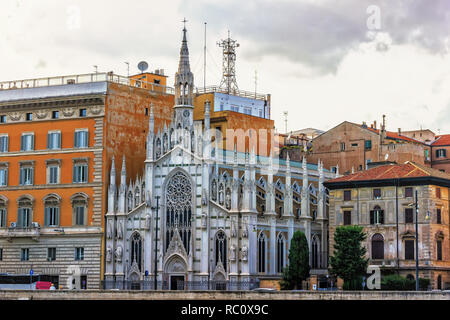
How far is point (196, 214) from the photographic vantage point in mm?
98375

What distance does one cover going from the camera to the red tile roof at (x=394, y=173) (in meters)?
95.5

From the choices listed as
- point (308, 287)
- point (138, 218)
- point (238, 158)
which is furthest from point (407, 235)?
point (138, 218)

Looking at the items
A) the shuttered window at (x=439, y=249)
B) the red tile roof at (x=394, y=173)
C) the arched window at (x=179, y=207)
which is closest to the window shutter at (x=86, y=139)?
the arched window at (x=179, y=207)

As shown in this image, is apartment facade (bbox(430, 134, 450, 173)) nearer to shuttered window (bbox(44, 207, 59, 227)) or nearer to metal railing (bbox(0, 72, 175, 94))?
metal railing (bbox(0, 72, 175, 94))

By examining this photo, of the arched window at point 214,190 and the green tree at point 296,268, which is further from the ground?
the arched window at point 214,190

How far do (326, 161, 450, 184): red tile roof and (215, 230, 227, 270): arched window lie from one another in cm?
1097

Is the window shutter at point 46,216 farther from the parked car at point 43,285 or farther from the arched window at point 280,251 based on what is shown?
Answer: the arched window at point 280,251

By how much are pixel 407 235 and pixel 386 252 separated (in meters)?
2.29

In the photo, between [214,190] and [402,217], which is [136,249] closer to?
[214,190]

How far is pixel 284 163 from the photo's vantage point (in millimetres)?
108000

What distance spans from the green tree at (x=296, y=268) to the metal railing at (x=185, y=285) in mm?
3574

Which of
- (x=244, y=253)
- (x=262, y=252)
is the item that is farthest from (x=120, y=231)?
(x=262, y=252)

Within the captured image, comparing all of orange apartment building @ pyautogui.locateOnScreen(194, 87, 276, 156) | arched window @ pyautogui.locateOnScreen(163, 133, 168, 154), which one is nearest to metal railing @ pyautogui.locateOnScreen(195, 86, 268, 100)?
orange apartment building @ pyautogui.locateOnScreen(194, 87, 276, 156)

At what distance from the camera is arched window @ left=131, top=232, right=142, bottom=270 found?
330ft
